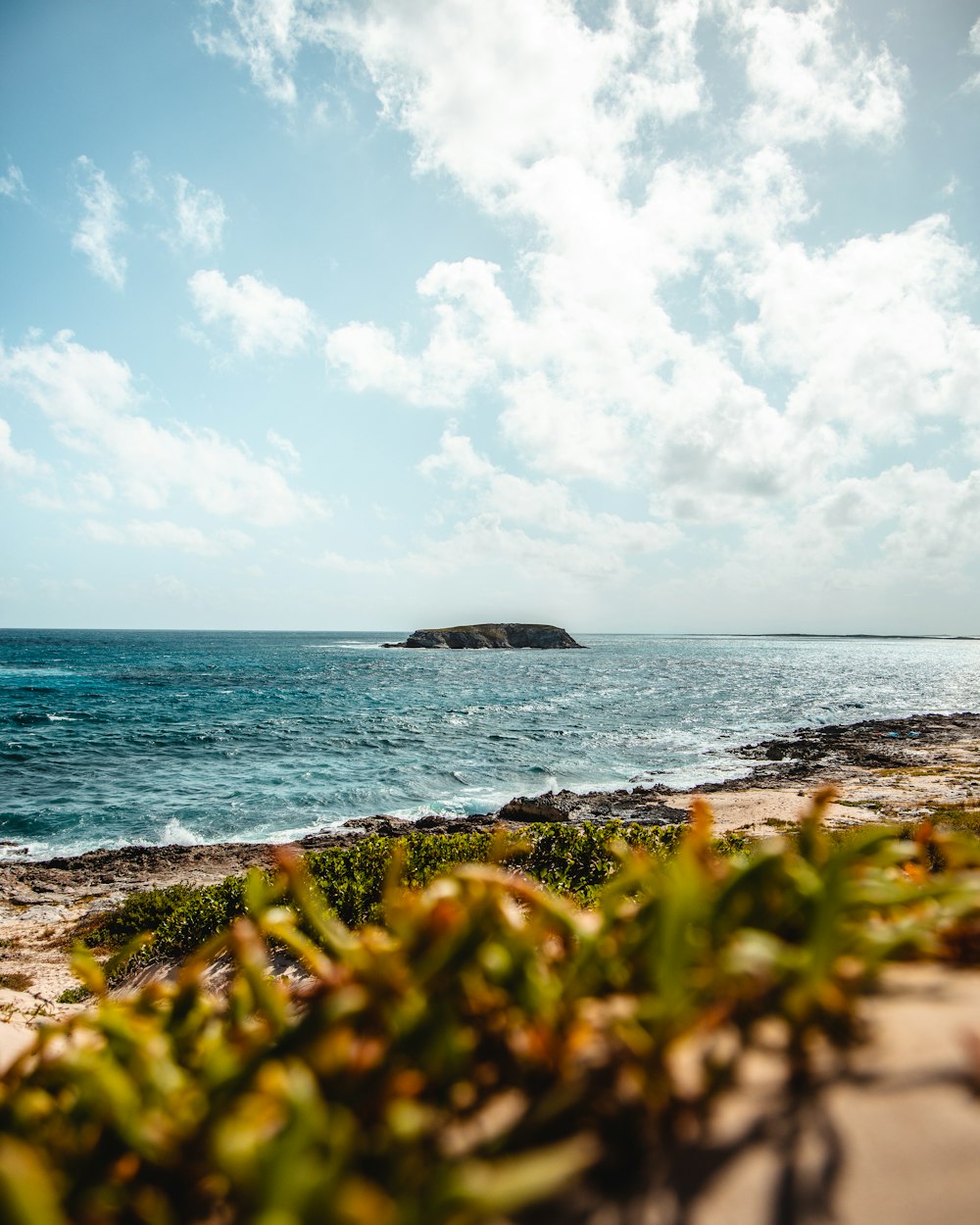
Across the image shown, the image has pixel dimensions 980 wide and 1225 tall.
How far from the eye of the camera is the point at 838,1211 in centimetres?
84

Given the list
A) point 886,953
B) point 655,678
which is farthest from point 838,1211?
point 655,678

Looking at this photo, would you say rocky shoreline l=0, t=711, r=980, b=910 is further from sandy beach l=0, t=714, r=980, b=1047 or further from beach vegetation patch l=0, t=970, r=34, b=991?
beach vegetation patch l=0, t=970, r=34, b=991

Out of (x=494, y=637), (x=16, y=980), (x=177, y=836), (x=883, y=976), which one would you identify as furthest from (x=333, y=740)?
(x=494, y=637)

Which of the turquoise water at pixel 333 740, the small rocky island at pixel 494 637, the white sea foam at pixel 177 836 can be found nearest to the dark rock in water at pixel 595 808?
the turquoise water at pixel 333 740

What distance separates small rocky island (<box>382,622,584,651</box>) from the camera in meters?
163

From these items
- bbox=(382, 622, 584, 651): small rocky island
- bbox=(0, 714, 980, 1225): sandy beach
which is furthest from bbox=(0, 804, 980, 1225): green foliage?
bbox=(382, 622, 584, 651): small rocky island

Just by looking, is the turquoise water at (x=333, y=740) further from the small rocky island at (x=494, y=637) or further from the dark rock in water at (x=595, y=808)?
the small rocky island at (x=494, y=637)

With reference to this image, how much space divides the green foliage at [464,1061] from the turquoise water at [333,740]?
70.3 feet

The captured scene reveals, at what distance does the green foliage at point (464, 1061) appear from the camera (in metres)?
0.77

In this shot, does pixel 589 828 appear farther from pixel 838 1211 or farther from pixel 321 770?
pixel 321 770

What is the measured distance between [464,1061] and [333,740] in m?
36.0

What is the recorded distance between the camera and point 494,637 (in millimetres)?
169000

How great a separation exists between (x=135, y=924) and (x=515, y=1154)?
39.4 feet

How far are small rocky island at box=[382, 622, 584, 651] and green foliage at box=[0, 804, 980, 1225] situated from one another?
525 feet
